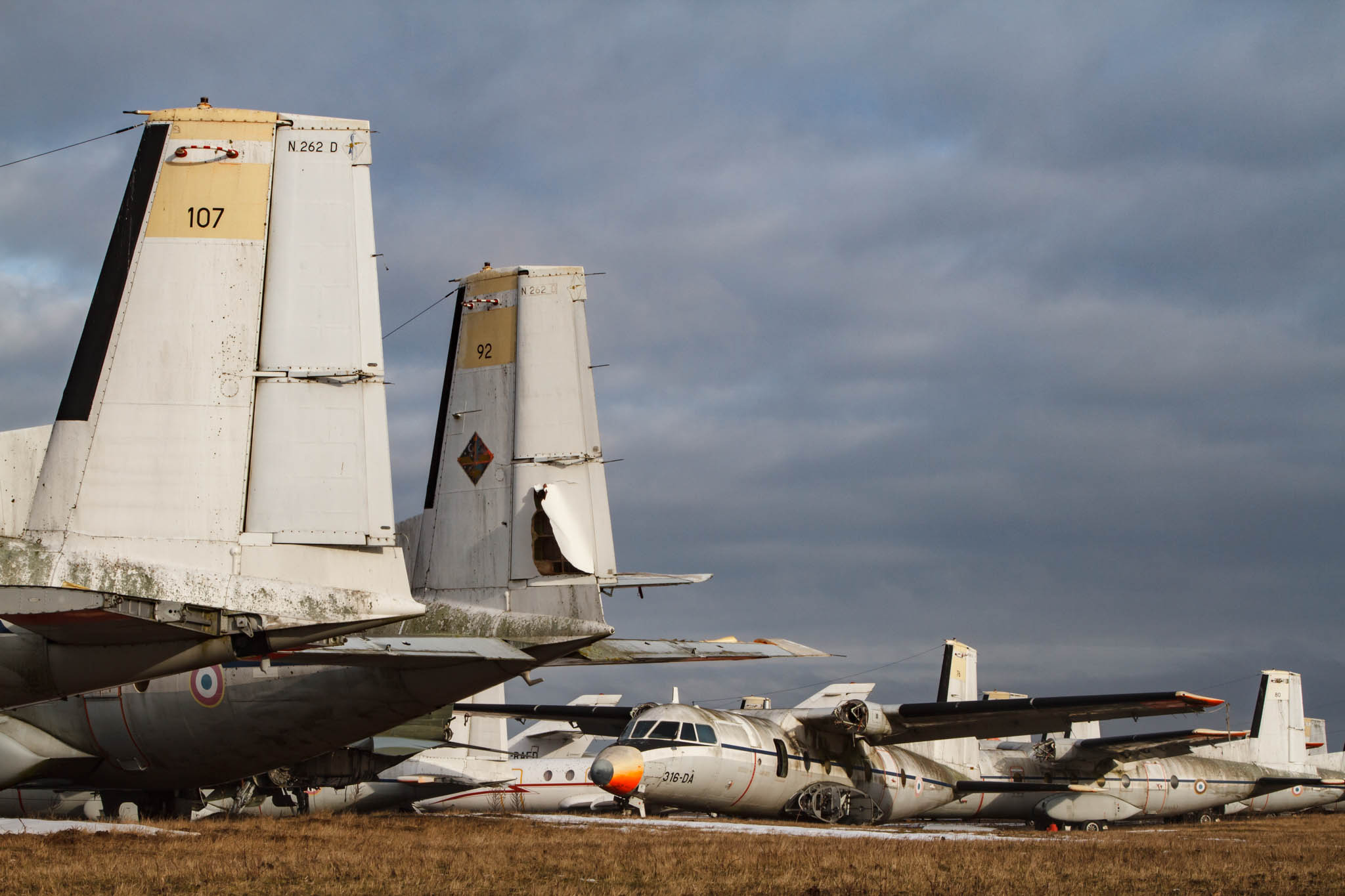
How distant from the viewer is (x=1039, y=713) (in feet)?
74.5

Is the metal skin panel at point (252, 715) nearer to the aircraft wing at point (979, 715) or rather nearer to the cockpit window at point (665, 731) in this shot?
the cockpit window at point (665, 731)

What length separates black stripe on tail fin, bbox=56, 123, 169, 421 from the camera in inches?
360

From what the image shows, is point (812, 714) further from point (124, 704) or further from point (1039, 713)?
point (124, 704)

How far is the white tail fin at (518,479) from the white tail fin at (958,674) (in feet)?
45.7

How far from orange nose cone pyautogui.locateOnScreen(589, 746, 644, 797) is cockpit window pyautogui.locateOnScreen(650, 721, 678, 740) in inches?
27.5

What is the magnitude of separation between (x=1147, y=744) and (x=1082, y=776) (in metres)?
1.90

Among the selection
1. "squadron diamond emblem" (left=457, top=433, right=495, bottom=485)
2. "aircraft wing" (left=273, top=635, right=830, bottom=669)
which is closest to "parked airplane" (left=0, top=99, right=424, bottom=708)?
"aircraft wing" (left=273, top=635, right=830, bottom=669)

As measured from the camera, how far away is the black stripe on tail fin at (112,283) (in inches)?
360

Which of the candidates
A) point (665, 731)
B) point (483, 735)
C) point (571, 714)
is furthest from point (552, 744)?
point (665, 731)

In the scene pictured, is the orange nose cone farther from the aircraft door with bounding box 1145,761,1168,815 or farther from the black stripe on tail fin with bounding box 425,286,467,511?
the aircraft door with bounding box 1145,761,1168,815

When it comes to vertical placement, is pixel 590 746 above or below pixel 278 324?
below

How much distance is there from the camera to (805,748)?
75.7 feet

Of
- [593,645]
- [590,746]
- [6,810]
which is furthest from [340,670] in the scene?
[590,746]

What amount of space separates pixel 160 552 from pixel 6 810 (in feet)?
43.4
